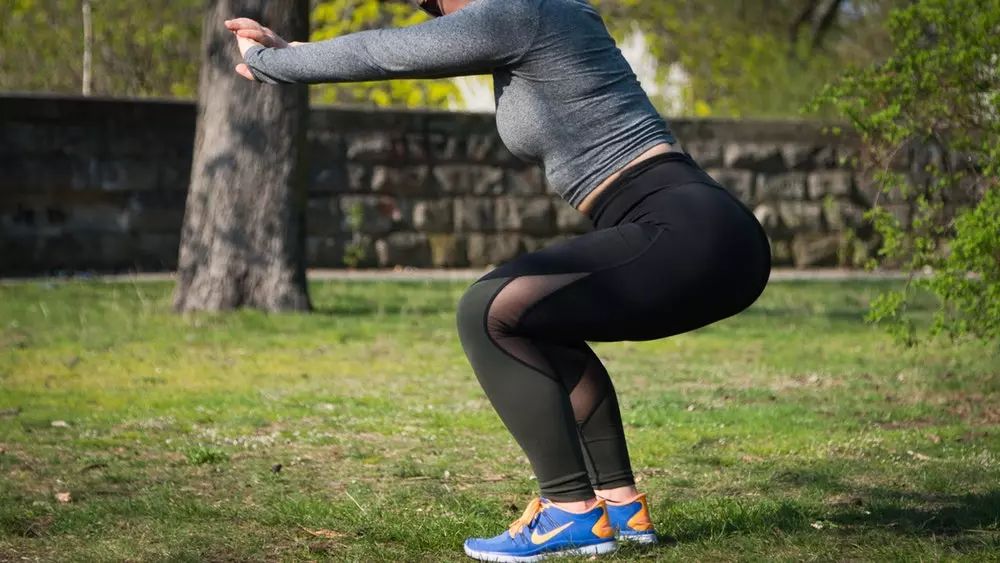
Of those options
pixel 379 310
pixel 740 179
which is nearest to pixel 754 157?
pixel 740 179

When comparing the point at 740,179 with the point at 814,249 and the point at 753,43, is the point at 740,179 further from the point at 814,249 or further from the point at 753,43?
the point at 753,43

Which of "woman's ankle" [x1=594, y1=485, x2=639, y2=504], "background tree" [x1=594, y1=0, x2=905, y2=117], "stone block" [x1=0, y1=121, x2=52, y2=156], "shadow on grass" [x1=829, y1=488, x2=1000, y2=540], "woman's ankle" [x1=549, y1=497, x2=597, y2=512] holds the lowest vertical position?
"shadow on grass" [x1=829, y1=488, x2=1000, y2=540]

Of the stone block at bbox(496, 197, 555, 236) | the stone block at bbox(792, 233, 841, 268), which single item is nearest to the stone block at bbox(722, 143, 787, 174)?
the stone block at bbox(792, 233, 841, 268)

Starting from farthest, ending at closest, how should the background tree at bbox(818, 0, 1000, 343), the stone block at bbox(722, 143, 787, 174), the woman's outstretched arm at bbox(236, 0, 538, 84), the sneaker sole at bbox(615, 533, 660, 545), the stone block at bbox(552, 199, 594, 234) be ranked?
the stone block at bbox(722, 143, 787, 174) < the stone block at bbox(552, 199, 594, 234) < the background tree at bbox(818, 0, 1000, 343) < the sneaker sole at bbox(615, 533, 660, 545) < the woman's outstretched arm at bbox(236, 0, 538, 84)

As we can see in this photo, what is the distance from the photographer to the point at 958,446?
6.33 meters

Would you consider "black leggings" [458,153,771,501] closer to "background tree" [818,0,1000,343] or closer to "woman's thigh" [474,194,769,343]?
"woman's thigh" [474,194,769,343]

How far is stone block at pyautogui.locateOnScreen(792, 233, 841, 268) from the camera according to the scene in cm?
1650

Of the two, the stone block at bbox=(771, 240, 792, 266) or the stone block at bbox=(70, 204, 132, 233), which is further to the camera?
the stone block at bbox=(771, 240, 792, 266)

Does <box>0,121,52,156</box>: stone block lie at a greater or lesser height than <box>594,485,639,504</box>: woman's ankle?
greater

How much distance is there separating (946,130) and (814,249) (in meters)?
8.90

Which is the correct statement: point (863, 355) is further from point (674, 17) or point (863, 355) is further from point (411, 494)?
point (674, 17)

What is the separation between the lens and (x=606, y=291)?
12.7 feet

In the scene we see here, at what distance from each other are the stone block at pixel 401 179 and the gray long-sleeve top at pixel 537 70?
11.3 meters

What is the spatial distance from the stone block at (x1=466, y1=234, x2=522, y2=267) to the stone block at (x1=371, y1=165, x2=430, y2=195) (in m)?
0.75
